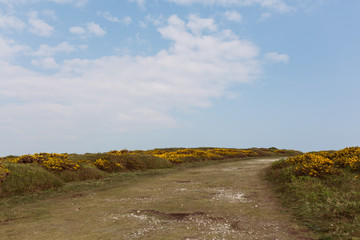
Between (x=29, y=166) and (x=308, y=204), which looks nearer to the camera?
(x=308, y=204)

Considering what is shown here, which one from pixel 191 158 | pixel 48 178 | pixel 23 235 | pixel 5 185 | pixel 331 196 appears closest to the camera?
pixel 23 235

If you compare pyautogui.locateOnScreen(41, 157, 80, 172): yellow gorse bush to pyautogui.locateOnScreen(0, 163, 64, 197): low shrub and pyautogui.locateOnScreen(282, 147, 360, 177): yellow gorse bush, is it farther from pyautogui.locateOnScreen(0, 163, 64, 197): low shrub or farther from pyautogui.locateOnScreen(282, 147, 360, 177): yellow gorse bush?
pyautogui.locateOnScreen(282, 147, 360, 177): yellow gorse bush

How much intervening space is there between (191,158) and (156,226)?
22.2 meters

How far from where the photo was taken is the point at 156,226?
5.95 m

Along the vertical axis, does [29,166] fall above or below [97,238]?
above

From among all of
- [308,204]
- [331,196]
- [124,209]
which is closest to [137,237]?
[124,209]

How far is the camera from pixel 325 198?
7844 mm

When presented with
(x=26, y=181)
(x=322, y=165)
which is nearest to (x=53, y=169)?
(x=26, y=181)

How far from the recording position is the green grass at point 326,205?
537 cm

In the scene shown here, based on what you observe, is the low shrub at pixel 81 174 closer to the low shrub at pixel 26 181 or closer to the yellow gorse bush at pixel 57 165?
the yellow gorse bush at pixel 57 165

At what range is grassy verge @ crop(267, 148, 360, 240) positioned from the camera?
5.49m

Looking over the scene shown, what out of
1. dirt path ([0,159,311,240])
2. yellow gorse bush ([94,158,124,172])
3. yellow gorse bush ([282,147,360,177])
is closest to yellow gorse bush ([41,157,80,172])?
yellow gorse bush ([94,158,124,172])

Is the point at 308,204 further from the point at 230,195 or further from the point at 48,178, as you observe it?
the point at 48,178

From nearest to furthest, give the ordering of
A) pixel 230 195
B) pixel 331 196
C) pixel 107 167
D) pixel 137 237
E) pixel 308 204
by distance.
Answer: pixel 137 237
pixel 308 204
pixel 331 196
pixel 230 195
pixel 107 167
